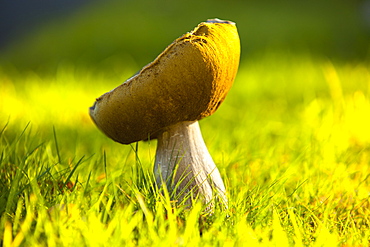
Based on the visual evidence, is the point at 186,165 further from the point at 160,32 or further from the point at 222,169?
the point at 160,32

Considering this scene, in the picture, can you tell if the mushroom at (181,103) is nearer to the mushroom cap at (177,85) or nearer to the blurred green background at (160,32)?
the mushroom cap at (177,85)

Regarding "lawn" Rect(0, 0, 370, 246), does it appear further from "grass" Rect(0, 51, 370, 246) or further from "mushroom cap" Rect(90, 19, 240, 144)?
"mushroom cap" Rect(90, 19, 240, 144)

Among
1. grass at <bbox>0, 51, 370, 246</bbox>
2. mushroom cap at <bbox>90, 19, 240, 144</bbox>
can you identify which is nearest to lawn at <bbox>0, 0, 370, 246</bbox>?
grass at <bbox>0, 51, 370, 246</bbox>

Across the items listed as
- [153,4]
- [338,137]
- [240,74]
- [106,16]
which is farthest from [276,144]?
[153,4]

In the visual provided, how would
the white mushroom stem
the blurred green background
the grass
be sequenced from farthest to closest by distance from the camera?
the blurred green background, the white mushroom stem, the grass

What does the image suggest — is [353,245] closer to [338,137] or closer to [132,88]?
[132,88]

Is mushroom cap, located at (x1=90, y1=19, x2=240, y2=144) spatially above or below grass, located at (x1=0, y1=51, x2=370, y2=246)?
above
